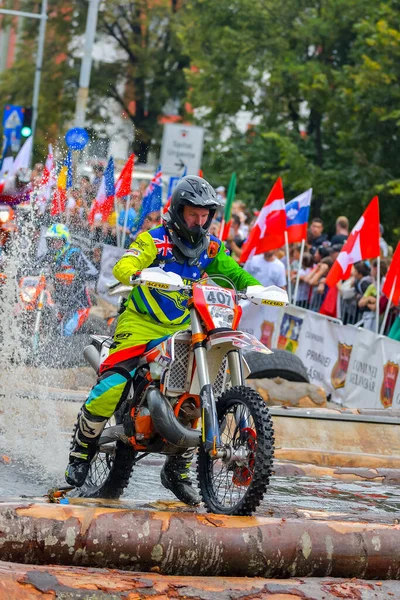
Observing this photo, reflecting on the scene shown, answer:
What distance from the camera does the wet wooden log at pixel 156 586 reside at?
532cm

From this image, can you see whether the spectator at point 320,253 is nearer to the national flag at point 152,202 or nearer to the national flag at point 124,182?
the national flag at point 152,202

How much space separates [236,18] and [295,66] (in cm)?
434

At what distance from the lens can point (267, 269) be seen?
18000mm

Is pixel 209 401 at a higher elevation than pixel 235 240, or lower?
higher

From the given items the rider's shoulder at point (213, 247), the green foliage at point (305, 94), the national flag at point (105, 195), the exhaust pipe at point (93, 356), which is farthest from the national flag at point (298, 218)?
the rider's shoulder at point (213, 247)

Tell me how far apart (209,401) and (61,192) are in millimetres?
12972

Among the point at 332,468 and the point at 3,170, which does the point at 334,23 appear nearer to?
the point at 3,170

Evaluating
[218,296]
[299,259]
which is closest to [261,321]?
[299,259]

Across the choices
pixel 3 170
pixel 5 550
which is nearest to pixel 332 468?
pixel 5 550

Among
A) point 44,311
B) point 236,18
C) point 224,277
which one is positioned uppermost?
point 236,18

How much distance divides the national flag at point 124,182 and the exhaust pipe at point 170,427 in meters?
13.2

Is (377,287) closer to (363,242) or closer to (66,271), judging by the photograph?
(363,242)

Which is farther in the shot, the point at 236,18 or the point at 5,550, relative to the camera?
the point at 236,18

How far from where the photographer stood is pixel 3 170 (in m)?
25.5
